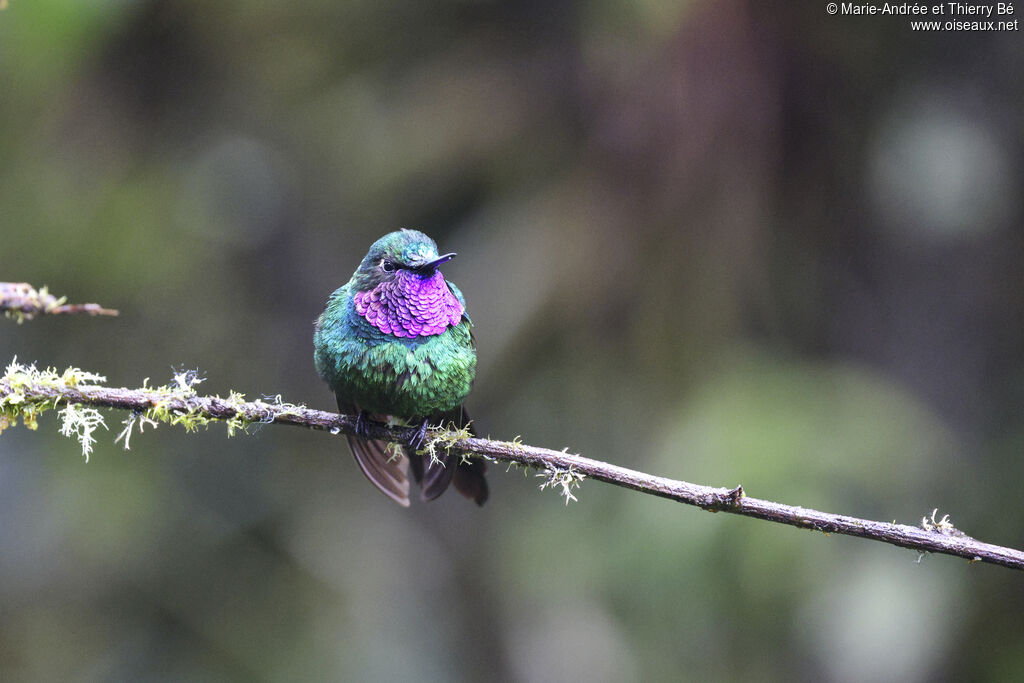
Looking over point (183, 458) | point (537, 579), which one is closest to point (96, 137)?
point (183, 458)

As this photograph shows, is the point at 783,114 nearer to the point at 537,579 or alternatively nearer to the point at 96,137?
the point at 537,579

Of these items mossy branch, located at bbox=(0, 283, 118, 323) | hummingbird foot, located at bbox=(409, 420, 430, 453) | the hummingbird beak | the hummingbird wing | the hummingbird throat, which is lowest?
the hummingbird wing

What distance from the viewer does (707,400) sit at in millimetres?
4914

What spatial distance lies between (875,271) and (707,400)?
66.2 inches

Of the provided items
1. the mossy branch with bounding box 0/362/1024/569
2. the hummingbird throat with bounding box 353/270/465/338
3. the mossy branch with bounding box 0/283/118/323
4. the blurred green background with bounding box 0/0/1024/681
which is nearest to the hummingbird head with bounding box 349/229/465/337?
the hummingbird throat with bounding box 353/270/465/338

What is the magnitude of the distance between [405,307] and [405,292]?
0.15 ft

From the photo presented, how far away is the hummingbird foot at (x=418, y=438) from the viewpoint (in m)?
2.71

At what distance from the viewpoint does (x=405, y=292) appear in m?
2.88

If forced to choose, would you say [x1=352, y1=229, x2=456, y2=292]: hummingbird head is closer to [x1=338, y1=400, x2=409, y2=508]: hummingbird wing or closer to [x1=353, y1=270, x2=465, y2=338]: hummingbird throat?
[x1=353, y1=270, x2=465, y2=338]: hummingbird throat

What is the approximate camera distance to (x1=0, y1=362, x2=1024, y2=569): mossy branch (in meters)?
2.02

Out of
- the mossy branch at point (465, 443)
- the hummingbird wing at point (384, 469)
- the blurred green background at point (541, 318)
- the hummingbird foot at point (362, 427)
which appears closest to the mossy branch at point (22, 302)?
the mossy branch at point (465, 443)

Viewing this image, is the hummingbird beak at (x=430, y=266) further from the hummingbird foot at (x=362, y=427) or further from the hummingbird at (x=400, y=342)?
the hummingbird foot at (x=362, y=427)

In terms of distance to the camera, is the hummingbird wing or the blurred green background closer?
the hummingbird wing

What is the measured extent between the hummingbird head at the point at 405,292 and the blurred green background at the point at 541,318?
220 centimetres
